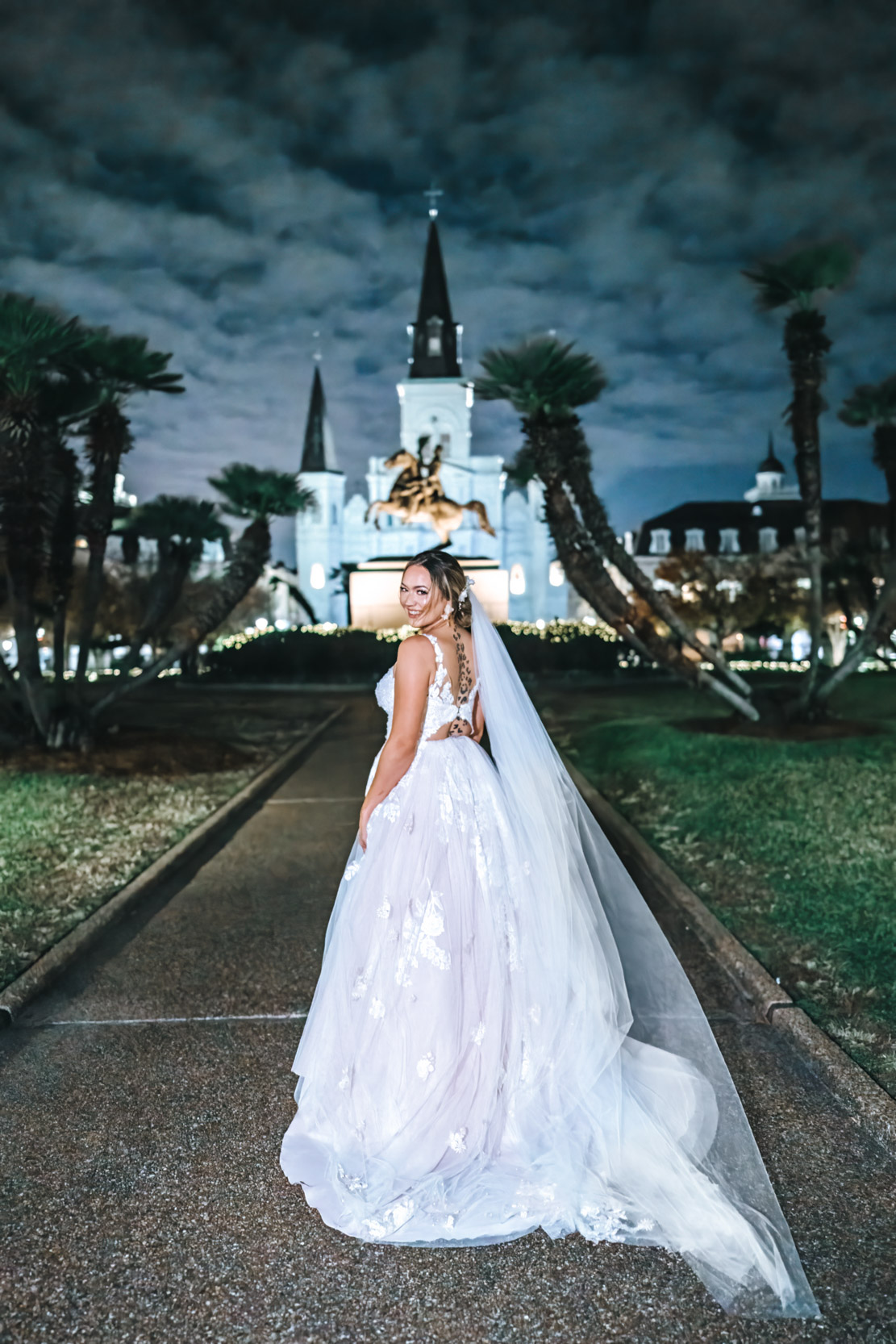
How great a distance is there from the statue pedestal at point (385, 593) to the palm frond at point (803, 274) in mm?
27032

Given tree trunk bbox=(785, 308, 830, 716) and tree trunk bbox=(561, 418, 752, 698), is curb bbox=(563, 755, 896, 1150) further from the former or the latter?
tree trunk bbox=(785, 308, 830, 716)

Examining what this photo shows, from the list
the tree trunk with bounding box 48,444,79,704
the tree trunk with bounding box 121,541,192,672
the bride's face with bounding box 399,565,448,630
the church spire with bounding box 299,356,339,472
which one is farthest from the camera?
the church spire with bounding box 299,356,339,472

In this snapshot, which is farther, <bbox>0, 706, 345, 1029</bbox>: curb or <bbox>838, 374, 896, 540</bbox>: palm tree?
<bbox>838, 374, 896, 540</bbox>: palm tree

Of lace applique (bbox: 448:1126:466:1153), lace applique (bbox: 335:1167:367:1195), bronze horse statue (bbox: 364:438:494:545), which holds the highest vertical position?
bronze horse statue (bbox: 364:438:494:545)

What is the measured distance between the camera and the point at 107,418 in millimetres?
14156

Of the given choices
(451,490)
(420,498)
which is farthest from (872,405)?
(451,490)

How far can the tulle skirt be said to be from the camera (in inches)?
131

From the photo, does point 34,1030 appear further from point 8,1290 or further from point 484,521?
point 484,521

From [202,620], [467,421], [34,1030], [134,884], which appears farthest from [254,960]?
[467,421]

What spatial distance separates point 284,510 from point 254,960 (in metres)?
11.4

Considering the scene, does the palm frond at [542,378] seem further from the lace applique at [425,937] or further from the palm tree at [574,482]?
the lace applique at [425,937]

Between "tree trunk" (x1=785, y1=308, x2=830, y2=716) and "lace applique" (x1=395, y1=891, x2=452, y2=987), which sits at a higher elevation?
"tree trunk" (x1=785, y1=308, x2=830, y2=716)

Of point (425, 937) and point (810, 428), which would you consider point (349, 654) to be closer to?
point (810, 428)

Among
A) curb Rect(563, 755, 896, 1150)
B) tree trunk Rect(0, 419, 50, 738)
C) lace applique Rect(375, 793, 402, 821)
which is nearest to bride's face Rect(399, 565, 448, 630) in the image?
lace applique Rect(375, 793, 402, 821)
